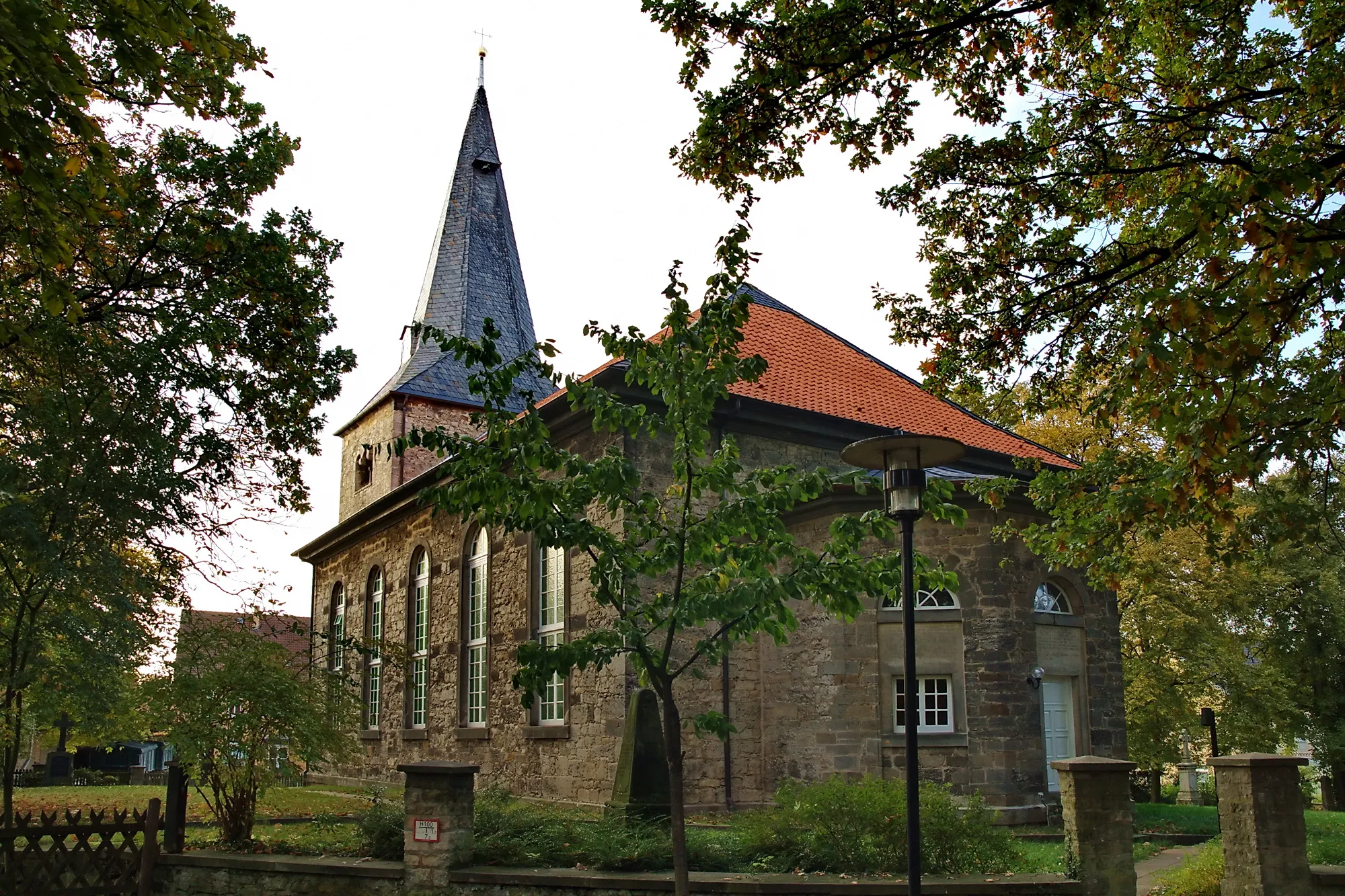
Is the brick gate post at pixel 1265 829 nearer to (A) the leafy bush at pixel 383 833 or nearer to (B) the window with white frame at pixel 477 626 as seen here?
(A) the leafy bush at pixel 383 833

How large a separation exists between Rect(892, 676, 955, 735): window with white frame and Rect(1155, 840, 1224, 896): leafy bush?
5.01m

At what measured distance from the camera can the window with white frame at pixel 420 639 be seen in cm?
2180

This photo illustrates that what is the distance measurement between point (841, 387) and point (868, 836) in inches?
425

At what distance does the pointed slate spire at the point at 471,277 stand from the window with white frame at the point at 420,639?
676 centimetres

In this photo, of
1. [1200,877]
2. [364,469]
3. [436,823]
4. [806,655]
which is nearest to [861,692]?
[806,655]

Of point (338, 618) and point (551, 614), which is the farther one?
point (338, 618)

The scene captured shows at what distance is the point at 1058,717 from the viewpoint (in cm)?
1587

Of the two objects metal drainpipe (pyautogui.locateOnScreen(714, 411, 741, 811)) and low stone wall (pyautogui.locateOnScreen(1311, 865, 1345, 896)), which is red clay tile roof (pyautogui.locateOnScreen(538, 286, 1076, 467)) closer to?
metal drainpipe (pyautogui.locateOnScreen(714, 411, 741, 811))

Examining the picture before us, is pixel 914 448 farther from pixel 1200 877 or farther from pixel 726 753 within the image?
pixel 726 753

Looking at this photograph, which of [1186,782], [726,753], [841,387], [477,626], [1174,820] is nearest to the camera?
[726,753]

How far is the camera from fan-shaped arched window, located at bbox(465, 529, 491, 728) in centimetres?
1961

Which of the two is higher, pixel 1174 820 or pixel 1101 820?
pixel 1101 820

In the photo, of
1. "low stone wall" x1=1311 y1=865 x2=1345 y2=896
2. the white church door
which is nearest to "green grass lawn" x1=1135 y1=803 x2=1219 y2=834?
the white church door

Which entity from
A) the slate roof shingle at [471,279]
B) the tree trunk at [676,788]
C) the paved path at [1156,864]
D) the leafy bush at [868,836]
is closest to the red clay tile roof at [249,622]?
the leafy bush at [868,836]
